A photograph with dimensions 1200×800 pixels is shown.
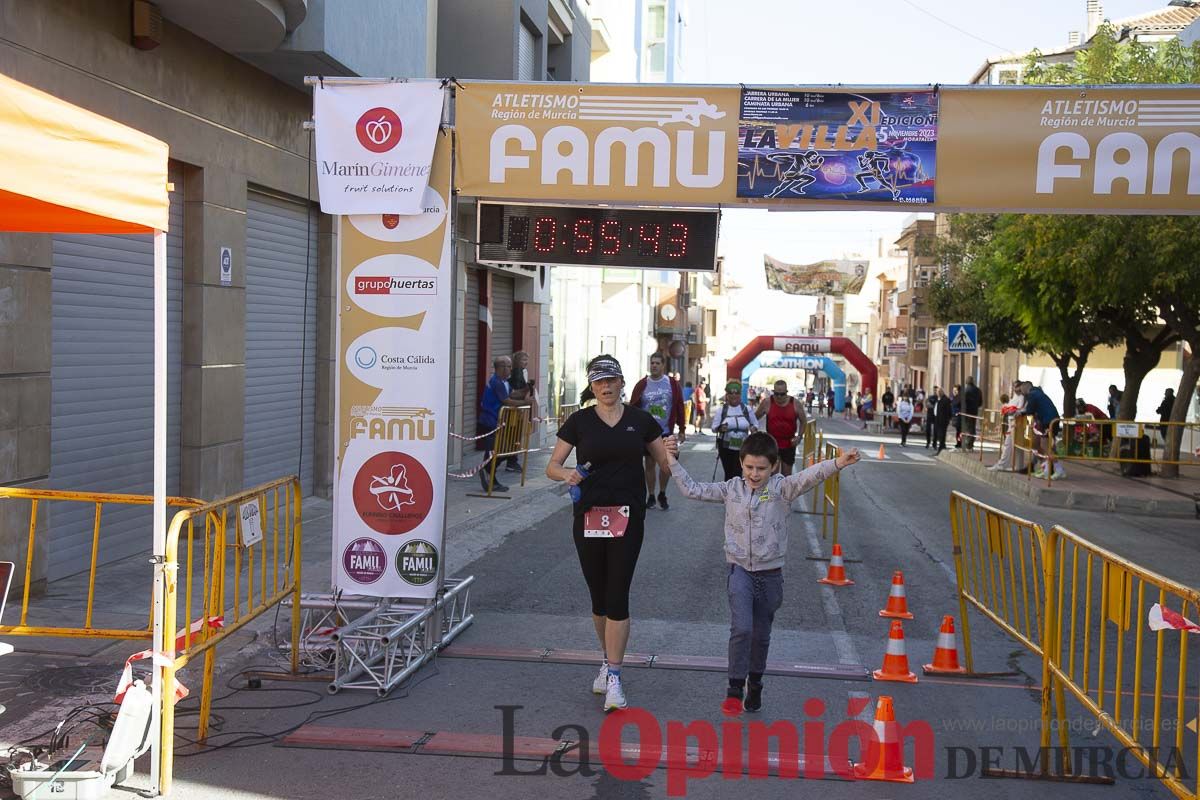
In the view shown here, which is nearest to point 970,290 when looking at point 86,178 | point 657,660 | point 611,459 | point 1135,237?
point 1135,237

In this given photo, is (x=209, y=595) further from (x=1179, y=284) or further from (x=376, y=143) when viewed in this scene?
(x=1179, y=284)

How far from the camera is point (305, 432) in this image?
46.7 ft

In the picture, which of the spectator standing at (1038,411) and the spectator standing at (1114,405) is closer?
the spectator standing at (1038,411)

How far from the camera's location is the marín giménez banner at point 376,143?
7.47 meters

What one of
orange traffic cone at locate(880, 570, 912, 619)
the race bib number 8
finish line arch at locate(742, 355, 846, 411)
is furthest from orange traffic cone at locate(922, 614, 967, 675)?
finish line arch at locate(742, 355, 846, 411)

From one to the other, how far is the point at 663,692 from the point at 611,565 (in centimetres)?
89

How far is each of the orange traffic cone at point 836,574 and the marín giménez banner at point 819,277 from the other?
5762cm

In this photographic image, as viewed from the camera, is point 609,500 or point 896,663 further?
point 896,663

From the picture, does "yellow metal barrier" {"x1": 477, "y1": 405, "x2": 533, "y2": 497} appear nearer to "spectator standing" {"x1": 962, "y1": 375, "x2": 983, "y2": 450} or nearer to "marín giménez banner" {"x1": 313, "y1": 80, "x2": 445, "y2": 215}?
"marín giménez banner" {"x1": 313, "y1": 80, "x2": 445, "y2": 215}

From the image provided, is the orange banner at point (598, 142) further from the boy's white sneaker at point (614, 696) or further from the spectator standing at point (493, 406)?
the spectator standing at point (493, 406)

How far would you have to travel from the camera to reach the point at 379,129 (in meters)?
7.59

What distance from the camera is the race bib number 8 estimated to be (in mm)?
6438

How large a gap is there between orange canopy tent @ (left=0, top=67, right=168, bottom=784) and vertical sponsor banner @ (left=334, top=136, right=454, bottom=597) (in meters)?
2.12

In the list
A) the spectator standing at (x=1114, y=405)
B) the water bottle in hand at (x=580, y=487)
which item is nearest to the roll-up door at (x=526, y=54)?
the water bottle in hand at (x=580, y=487)
